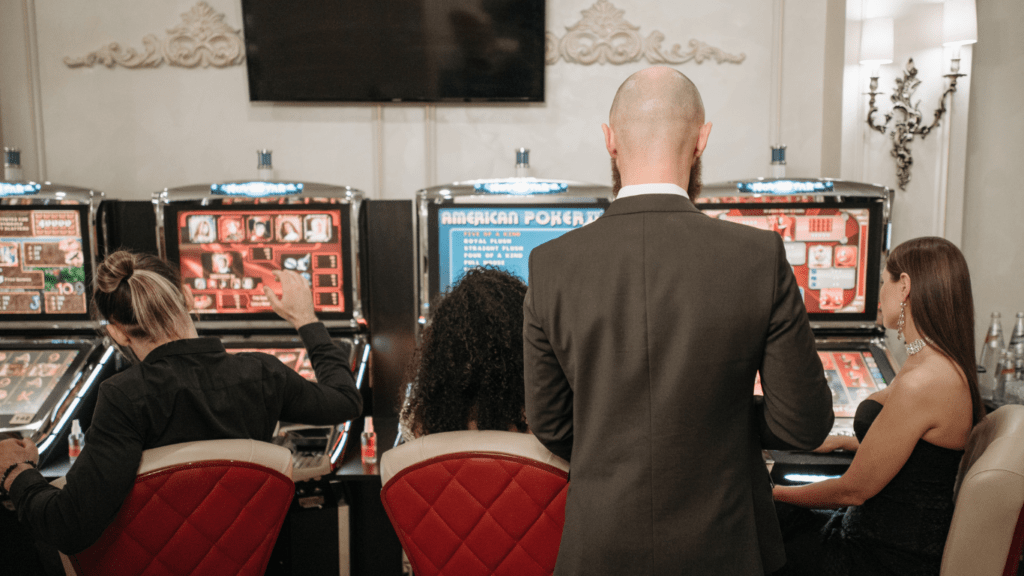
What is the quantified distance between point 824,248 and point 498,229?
136 cm

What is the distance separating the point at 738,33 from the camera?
11.7ft

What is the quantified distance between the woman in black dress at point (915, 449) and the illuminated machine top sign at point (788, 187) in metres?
0.80

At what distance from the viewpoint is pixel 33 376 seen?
2658 millimetres

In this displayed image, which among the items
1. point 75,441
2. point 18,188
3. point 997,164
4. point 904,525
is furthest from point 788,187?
point 18,188

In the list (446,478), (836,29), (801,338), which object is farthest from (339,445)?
(836,29)

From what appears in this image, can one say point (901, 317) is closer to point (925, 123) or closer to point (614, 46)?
point (925, 123)

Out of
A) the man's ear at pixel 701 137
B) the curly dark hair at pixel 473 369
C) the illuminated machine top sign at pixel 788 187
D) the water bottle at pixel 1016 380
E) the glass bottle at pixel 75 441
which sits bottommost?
the glass bottle at pixel 75 441

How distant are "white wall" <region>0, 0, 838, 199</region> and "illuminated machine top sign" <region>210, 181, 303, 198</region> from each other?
91 cm

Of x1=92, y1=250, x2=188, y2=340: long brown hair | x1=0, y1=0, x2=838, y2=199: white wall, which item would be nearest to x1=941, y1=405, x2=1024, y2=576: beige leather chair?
Result: x1=92, y1=250, x2=188, y2=340: long brown hair

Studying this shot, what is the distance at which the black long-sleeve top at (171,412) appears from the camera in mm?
1378

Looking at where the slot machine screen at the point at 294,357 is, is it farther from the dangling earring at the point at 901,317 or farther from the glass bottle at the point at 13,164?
the dangling earring at the point at 901,317

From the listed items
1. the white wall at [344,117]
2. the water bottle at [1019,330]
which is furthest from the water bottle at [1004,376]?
the white wall at [344,117]

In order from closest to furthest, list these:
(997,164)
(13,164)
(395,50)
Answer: (13,164) → (997,164) → (395,50)

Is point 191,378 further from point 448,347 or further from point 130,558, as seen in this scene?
point 448,347
